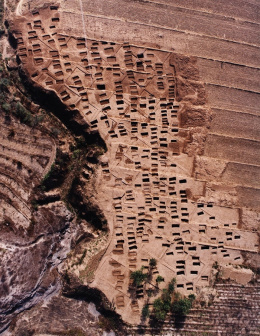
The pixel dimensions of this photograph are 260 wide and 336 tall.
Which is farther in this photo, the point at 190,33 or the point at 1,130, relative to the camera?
the point at 190,33

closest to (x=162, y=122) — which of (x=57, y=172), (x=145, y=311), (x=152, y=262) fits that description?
(x=57, y=172)

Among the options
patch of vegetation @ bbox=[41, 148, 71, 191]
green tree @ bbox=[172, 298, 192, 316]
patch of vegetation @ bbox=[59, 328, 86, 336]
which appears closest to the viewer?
patch of vegetation @ bbox=[59, 328, 86, 336]

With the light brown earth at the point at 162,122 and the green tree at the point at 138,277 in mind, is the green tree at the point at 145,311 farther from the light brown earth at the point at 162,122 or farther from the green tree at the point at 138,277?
the green tree at the point at 138,277

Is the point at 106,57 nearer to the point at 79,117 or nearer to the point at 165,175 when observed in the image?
the point at 79,117

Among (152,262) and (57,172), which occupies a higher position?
(57,172)

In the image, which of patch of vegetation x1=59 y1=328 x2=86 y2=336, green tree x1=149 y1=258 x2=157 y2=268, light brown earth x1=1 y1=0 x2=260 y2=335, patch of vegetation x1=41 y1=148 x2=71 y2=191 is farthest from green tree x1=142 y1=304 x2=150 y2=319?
patch of vegetation x1=41 y1=148 x2=71 y2=191

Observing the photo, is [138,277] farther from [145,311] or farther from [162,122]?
[162,122]

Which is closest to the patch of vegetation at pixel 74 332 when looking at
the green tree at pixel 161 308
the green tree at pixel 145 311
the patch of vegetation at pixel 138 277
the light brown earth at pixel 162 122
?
the light brown earth at pixel 162 122

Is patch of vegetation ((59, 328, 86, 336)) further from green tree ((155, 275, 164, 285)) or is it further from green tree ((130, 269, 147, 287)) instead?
green tree ((155, 275, 164, 285))

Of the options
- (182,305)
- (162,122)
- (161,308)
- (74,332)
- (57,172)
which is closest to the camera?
(74,332)

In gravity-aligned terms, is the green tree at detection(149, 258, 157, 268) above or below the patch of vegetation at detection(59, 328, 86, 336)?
above

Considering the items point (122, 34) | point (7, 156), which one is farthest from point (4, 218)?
point (122, 34)
